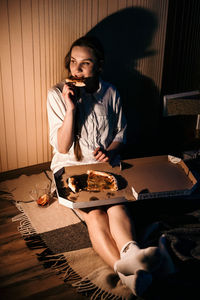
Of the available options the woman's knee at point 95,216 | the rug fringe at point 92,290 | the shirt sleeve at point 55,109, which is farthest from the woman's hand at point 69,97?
the rug fringe at point 92,290

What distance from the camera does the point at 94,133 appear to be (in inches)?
94.7

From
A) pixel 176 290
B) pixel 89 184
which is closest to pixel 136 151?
pixel 89 184

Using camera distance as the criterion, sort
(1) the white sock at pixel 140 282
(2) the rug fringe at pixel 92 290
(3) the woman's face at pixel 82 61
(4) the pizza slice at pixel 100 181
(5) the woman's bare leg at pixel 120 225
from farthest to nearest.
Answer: (3) the woman's face at pixel 82 61 → (4) the pizza slice at pixel 100 181 → (5) the woman's bare leg at pixel 120 225 → (2) the rug fringe at pixel 92 290 → (1) the white sock at pixel 140 282

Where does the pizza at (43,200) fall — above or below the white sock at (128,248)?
below

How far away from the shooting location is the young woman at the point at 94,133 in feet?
5.77

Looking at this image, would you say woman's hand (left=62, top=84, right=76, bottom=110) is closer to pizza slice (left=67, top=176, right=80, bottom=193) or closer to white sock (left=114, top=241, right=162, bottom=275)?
pizza slice (left=67, top=176, right=80, bottom=193)

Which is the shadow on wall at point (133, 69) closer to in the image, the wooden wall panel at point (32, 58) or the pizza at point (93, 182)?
the wooden wall panel at point (32, 58)

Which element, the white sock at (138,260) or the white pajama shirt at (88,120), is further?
the white pajama shirt at (88,120)

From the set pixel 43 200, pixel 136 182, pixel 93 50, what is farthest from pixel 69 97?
pixel 43 200

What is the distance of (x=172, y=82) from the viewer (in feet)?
11.1

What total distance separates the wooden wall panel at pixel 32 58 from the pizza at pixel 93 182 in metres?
1.00

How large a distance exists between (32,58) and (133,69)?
3.74ft

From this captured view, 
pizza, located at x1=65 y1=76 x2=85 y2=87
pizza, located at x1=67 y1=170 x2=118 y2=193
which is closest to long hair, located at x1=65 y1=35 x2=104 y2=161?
pizza, located at x1=65 y1=76 x2=85 y2=87

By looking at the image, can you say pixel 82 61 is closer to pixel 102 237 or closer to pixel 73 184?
pixel 73 184
